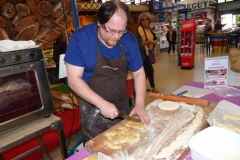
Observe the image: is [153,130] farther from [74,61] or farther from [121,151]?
[74,61]

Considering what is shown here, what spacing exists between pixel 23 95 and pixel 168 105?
1127mm

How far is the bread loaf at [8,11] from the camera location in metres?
1.65

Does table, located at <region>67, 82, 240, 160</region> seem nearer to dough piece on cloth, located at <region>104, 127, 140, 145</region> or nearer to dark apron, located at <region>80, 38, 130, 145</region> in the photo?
dough piece on cloth, located at <region>104, 127, 140, 145</region>

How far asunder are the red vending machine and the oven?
222 inches

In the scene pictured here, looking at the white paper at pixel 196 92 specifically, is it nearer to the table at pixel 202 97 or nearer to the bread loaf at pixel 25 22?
the table at pixel 202 97

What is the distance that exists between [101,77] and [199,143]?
0.83 metres

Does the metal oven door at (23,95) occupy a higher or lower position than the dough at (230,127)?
higher

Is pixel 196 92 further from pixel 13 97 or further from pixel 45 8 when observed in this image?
pixel 45 8

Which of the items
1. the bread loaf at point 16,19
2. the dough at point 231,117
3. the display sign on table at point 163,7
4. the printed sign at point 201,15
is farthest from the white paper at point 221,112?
the printed sign at point 201,15

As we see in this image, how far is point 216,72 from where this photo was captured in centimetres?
187

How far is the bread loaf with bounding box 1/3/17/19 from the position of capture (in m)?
1.65

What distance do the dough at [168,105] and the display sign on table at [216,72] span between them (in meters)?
0.65

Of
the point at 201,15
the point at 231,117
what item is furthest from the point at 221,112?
the point at 201,15

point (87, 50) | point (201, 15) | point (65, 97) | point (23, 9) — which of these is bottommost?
point (65, 97)
